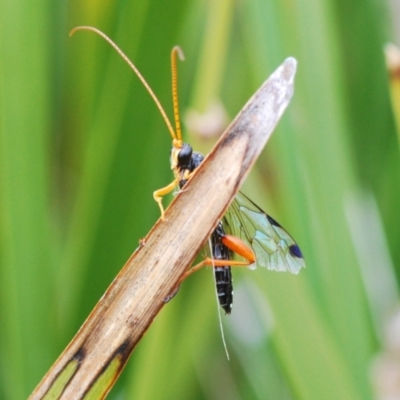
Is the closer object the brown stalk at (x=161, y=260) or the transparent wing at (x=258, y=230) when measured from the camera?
the brown stalk at (x=161, y=260)

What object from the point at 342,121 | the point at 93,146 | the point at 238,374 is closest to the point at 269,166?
the point at 342,121

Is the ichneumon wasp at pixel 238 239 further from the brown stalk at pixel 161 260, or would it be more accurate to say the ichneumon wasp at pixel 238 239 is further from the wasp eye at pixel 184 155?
the brown stalk at pixel 161 260

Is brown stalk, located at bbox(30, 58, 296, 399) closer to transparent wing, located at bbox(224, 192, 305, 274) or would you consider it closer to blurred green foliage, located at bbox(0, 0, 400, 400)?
blurred green foliage, located at bbox(0, 0, 400, 400)

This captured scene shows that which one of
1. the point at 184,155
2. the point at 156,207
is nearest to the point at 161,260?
the point at 184,155

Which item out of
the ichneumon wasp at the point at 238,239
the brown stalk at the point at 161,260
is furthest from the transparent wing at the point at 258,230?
the brown stalk at the point at 161,260

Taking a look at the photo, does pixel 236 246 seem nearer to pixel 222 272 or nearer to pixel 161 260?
pixel 222 272

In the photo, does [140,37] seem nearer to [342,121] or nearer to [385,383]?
[342,121]

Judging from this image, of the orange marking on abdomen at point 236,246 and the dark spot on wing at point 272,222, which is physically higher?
the dark spot on wing at point 272,222
